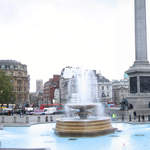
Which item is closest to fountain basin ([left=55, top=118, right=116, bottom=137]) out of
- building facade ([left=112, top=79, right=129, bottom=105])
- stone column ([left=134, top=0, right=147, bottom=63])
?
stone column ([left=134, top=0, right=147, bottom=63])

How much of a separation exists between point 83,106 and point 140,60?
22861mm

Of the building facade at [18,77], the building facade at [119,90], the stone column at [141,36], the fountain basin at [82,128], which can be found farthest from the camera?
the building facade at [119,90]

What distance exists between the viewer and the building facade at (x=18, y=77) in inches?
4449

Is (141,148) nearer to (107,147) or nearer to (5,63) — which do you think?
(107,147)

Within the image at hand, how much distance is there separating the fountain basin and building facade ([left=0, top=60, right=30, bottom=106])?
9313cm

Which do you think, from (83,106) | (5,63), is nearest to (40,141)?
(83,106)

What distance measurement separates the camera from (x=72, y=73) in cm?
14112

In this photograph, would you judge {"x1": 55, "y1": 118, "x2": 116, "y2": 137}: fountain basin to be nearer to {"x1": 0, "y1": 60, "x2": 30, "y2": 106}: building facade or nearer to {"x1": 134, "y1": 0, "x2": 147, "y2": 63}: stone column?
{"x1": 134, "y1": 0, "x2": 147, "y2": 63}: stone column

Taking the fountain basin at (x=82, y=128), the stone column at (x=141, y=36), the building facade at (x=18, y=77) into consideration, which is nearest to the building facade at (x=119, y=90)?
the building facade at (x=18, y=77)

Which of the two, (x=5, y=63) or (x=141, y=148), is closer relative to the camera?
(x=141, y=148)

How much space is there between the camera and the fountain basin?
65.5ft

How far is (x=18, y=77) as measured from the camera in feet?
379

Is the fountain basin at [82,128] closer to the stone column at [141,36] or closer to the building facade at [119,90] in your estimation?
the stone column at [141,36]

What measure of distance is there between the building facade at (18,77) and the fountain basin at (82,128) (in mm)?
93132
